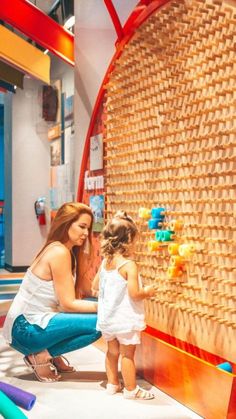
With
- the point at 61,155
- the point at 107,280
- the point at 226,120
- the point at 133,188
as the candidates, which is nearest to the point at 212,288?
the point at 107,280

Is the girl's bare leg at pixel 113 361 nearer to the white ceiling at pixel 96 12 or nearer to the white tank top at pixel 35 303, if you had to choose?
the white tank top at pixel 35 303

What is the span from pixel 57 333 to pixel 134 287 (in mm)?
728

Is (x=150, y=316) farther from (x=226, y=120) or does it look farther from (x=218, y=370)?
(x=226, y=120)

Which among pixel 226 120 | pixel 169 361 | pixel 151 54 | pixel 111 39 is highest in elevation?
pixel 111 39

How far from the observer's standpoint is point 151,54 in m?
4.00

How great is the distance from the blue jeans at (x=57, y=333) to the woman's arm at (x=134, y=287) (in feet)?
1.88

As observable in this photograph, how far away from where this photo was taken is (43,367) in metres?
3.87

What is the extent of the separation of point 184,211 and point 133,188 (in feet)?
2.66

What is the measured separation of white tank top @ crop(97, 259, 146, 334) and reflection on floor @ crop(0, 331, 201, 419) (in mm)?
396

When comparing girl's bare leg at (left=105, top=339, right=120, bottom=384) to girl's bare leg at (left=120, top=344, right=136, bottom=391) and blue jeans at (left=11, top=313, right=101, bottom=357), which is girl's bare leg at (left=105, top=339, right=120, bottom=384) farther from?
blue jeans at (left=11, top=313, right=101, bottom=357)

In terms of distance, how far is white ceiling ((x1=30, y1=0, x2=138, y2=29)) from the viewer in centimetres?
504

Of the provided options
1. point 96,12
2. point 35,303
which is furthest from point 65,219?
point 96,12

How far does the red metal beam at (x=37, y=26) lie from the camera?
5453mm

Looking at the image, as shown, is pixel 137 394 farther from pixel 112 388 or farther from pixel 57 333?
pixel 57 333
